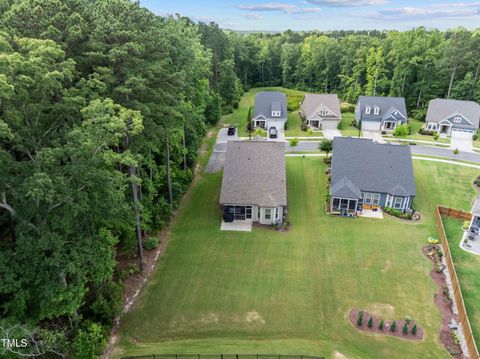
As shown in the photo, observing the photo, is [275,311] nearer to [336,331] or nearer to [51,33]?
[336,331]

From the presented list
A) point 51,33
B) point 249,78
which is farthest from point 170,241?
point 249,78

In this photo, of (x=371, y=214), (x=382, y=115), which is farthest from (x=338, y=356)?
(x=382, y=115)

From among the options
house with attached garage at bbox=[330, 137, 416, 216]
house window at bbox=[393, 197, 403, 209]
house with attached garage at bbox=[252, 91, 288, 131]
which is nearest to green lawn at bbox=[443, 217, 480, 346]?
house window at bbox=[393, 197, 403, 209]

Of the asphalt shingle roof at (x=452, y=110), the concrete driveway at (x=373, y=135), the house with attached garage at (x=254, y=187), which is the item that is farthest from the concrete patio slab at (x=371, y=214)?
the asphalt shingle roof at (x=452, y=110)

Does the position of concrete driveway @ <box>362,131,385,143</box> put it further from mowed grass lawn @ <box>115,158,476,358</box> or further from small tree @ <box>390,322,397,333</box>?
small tree @ <box>390,322,397,333</box>

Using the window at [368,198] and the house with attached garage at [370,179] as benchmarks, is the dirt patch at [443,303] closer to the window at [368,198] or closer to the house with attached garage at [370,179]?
the house with attached garage at [370,179]

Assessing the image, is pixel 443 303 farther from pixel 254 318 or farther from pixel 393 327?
pixel 254 318
